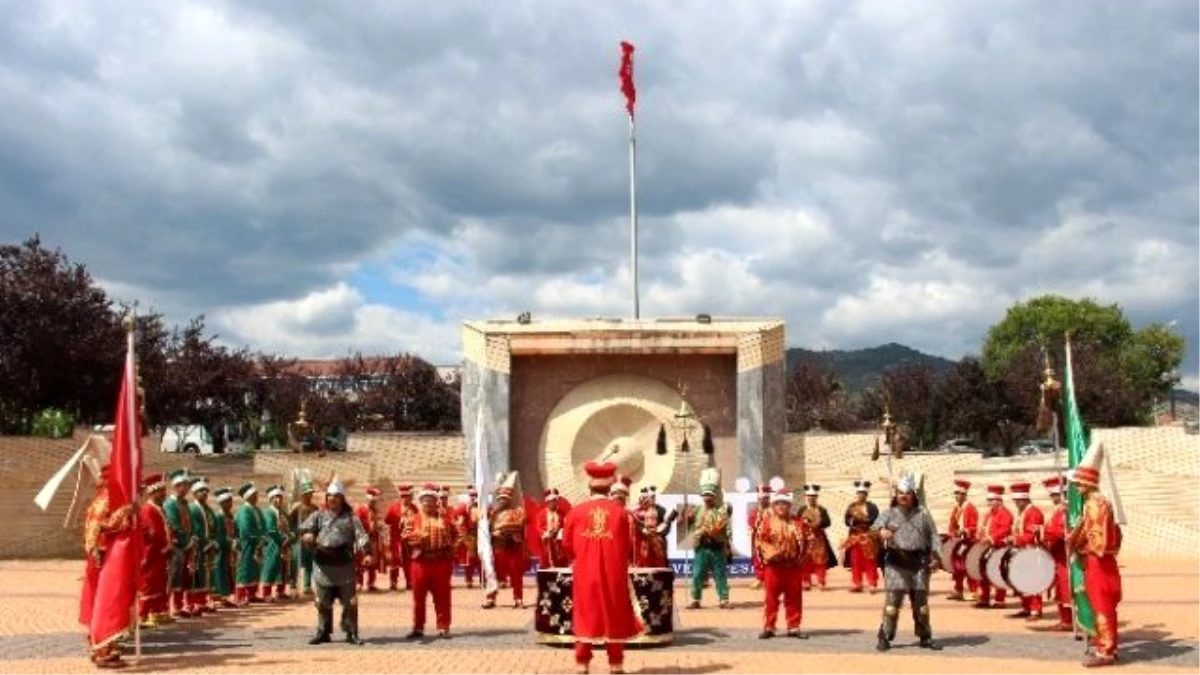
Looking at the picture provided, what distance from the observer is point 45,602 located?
62.1 feet

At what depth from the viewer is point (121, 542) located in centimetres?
1263

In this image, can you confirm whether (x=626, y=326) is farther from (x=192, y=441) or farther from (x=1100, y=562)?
(x=192, y=441)

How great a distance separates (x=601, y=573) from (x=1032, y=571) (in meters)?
6.40

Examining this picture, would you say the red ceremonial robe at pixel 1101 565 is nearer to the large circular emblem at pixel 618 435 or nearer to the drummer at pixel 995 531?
the drummer at pixel 995 531

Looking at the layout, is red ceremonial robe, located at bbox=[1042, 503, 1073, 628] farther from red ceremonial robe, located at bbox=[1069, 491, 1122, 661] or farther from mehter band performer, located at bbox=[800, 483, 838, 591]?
mehter band performer, located at bbox=[800, 483, 838, 591]

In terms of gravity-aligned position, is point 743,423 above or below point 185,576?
above

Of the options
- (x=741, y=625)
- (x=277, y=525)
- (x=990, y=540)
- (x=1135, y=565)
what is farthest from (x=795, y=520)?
(x=1135, y=565)

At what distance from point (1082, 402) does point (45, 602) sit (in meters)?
46.2

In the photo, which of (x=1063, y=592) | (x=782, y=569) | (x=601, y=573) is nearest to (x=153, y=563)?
(x=601, y=573)

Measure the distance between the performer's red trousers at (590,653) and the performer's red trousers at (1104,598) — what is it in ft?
15.5

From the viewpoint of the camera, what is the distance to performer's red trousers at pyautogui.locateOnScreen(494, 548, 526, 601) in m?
18.8

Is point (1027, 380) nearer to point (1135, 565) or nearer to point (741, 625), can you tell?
point (1135, 565)

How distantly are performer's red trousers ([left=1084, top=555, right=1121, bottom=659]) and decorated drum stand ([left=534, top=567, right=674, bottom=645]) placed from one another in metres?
4.15

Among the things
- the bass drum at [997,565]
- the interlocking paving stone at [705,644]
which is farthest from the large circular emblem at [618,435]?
the interlocking paving stone at [705,644]
